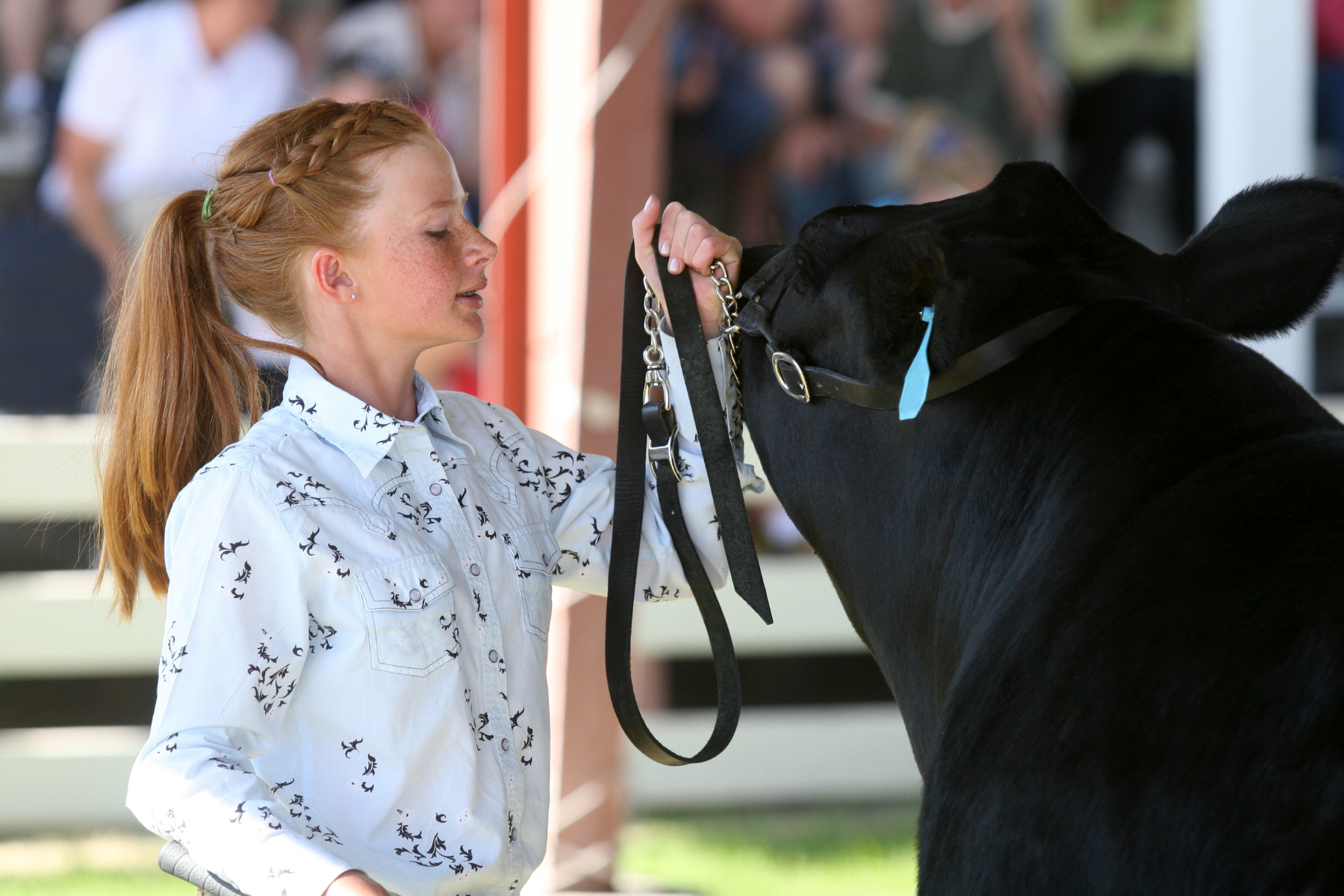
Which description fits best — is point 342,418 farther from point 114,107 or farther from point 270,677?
point 114,107

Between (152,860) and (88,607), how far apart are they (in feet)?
2.73

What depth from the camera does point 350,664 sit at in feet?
4.97

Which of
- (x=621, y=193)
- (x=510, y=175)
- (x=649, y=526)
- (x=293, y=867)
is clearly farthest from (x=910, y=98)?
(x=293, y=867)

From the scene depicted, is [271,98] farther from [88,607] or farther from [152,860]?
[152,860]

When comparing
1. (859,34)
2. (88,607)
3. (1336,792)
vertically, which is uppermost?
(859,34)

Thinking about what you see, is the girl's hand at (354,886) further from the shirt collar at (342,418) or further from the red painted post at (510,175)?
the red painted post at (510,175)

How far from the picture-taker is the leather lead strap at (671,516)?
1.60 metres

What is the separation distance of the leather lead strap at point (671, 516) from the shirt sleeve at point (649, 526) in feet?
0.13

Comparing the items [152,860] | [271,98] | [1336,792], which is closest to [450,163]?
[1336,792]

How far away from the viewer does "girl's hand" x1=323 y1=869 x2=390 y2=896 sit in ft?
4.21

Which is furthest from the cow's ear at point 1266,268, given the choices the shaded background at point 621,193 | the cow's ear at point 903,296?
the shaded background at point 621,193

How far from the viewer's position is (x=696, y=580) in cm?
175

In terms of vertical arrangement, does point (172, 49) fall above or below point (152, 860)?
above

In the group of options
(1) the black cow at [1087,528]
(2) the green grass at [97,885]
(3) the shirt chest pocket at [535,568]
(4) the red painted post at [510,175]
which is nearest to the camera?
(1) the black cow at [1087,528]
